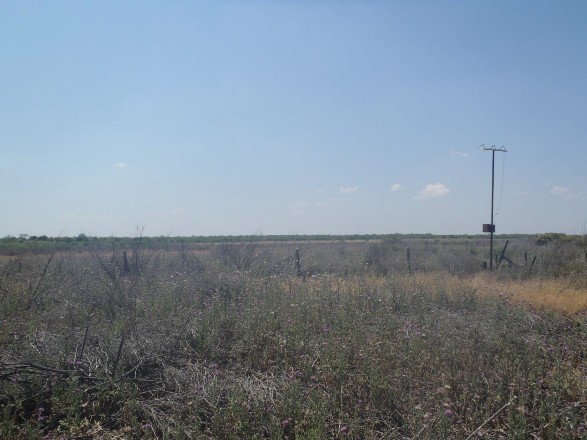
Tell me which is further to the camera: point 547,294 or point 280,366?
point 547,294

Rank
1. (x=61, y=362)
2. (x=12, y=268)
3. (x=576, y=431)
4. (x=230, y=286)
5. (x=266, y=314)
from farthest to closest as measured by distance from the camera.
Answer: (x=12, y=268), (x=230, y=286), (x=266, y=314), (x=61, y=362), (x=576, y=431)

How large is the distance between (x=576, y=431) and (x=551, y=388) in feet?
2.43

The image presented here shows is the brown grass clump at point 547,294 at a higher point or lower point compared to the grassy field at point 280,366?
higher

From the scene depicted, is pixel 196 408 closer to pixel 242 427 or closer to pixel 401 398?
pixel 242 427

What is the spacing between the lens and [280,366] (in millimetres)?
6109

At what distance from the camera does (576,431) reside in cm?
444

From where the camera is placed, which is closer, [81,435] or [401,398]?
[81,435]

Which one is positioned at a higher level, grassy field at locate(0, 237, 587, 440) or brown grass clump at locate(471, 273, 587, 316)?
brown grass clump at locate(471, 273, 587, 316)

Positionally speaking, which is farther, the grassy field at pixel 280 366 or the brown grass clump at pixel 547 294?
the brown grass clump at pixel 547 294

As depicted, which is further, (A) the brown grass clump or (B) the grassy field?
(A) the brown grass clump

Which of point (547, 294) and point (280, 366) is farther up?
point (547, 294)

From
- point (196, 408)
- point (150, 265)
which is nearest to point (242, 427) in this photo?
point (196, 408)

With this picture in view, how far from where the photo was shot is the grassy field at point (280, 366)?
184 inches

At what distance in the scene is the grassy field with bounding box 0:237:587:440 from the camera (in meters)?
4.67
